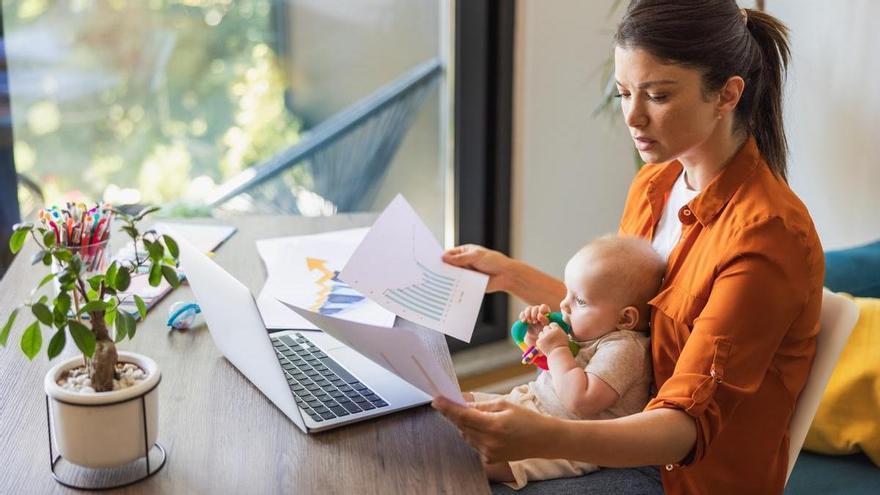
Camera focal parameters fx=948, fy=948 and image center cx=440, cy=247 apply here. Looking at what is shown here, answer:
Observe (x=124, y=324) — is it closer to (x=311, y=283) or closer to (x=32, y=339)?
(x=32, y=339)

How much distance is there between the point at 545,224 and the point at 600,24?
2.09ft

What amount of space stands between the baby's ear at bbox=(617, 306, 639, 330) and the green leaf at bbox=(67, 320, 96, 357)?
757 millimetres

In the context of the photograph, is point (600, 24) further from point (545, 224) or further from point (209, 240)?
point (209, 240)

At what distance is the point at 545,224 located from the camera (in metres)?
3.01

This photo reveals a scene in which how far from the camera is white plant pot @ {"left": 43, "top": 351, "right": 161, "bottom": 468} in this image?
98 cm

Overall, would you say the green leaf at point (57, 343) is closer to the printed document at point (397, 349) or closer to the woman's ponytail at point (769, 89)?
the printed document at point (397, 349)

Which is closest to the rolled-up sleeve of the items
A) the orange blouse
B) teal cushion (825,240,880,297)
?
the orange blouse

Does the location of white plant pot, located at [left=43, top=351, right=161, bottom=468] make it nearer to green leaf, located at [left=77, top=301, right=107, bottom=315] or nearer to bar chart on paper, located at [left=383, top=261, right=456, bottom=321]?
green leaf, located at [left=77, top=301, right=107, bottom=315]

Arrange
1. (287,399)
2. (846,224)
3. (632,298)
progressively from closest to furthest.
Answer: (287,399) → (632,298) → (846,224)

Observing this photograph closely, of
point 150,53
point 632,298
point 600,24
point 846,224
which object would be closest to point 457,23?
point 600,24

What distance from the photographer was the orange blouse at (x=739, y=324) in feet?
3.94

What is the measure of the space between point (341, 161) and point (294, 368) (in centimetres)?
171

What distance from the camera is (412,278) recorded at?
4.84ft

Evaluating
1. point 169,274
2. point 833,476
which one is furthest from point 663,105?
point 833,476
